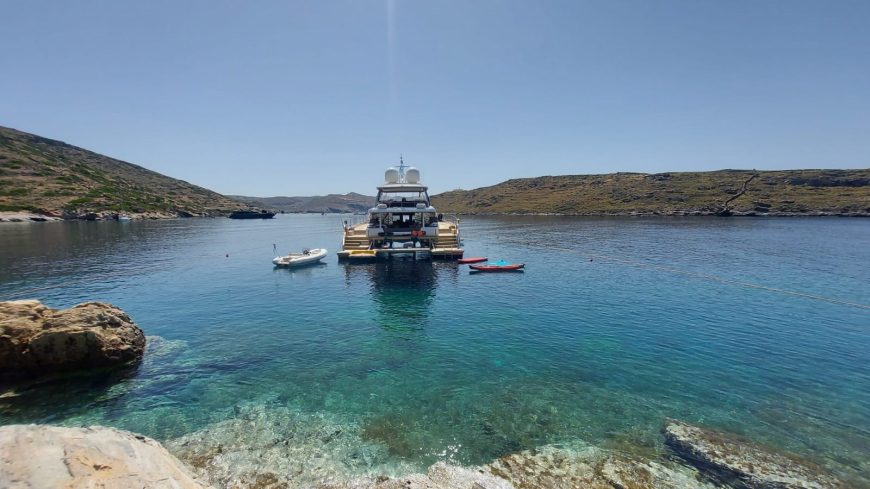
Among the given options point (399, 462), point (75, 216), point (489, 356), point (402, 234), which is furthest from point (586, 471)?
point (75, 216)

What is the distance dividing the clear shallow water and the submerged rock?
1.04 metres

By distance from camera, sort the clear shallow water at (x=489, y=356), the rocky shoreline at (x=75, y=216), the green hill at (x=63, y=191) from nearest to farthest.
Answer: the clear shallow water at (x=489, y=356)
the rocky shoreline at (x=75, y=216)
the green hill at (x=63, y=191)

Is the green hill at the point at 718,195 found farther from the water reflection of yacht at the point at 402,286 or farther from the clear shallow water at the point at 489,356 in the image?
the water reflection of yacht at the point at 402,286

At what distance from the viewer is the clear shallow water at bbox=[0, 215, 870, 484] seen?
516 inches

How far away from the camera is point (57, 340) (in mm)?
15906

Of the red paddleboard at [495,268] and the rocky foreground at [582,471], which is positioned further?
the red paddleboard at [495,268]

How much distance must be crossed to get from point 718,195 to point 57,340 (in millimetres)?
187804

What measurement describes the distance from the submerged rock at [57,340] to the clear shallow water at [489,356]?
104 centimetres

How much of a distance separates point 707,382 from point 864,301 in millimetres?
24990

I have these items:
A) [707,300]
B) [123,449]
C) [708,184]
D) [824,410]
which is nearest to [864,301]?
[707,300]

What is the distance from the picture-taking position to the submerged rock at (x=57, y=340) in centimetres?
1547

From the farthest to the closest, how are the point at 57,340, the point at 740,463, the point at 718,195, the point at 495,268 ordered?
1. the point at 718,195
2. the point at 495,268
3. the point at 57,340
4. the point at 740,463

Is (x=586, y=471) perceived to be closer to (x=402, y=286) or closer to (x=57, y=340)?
(x=57, y=340)

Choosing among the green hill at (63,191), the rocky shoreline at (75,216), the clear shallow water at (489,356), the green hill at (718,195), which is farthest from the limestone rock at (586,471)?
the green hill at (63,191)
